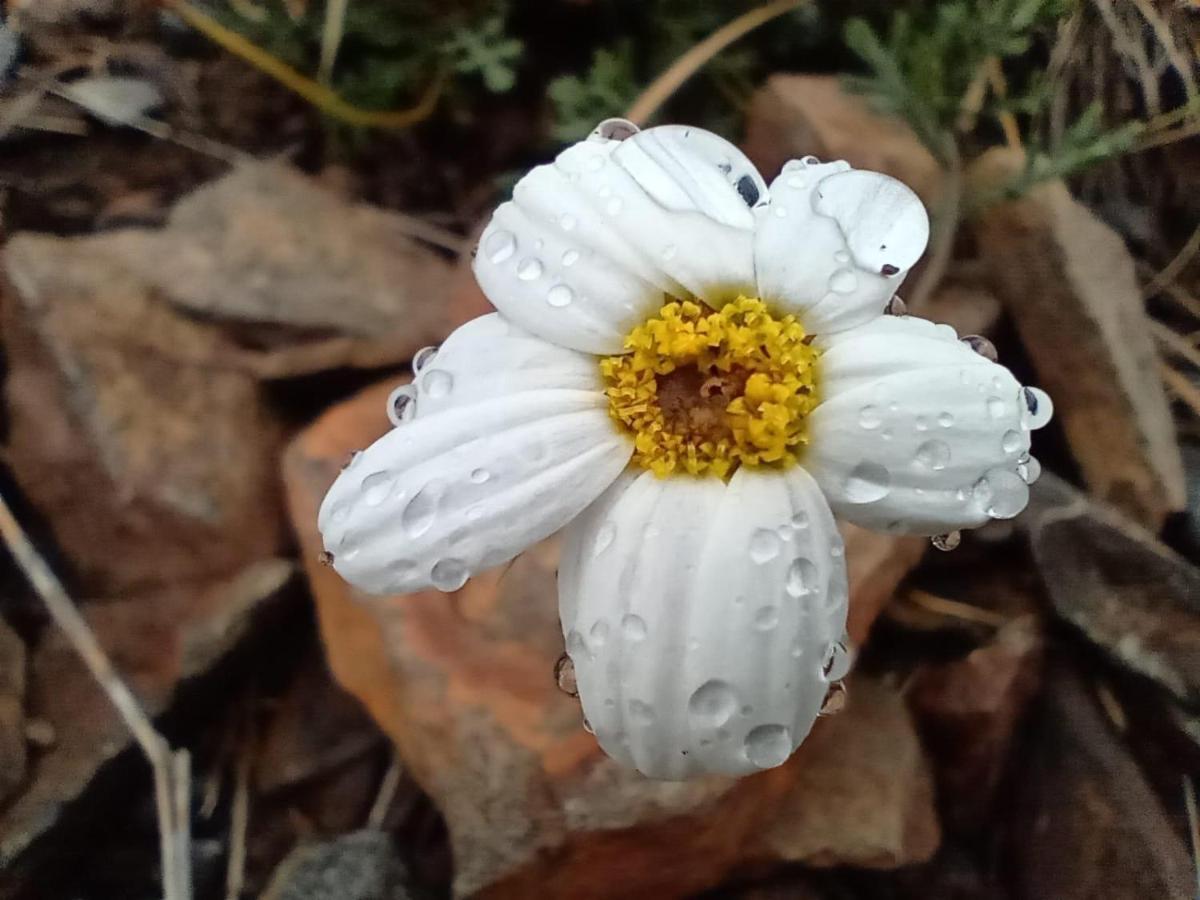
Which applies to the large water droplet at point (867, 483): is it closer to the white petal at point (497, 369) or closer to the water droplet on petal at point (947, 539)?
the water droplet on petal at point (947, 539)

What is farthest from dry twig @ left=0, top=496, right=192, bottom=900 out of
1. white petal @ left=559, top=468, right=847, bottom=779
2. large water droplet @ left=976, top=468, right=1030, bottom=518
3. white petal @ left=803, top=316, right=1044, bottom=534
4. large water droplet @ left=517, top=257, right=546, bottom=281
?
large water droplet @ left=976, top=468, right=1030, bottom=518

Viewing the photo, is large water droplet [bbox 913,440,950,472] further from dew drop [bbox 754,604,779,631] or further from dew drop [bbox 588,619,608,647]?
dew drop [bbox 588,619,608,647]

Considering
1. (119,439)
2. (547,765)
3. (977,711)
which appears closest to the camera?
(547,765)

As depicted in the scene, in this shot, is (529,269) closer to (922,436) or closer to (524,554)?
(922,436)

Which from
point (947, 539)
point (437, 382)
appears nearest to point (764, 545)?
point (947, 539)

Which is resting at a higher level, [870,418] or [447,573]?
[870,418]

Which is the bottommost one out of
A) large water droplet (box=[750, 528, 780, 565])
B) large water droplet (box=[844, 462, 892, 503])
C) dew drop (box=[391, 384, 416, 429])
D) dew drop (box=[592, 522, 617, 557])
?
dew drop (box=[592, 522, 617, 557])
